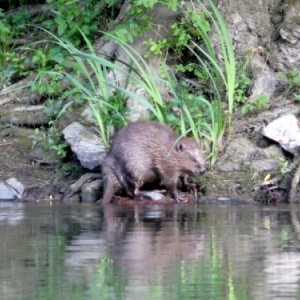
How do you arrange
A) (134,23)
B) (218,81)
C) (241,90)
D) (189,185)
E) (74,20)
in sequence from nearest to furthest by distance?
(189,185) → (218,81) → (241,90) → (134,23) → (74,20)

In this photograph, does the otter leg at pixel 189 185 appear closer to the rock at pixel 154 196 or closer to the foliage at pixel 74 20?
the rock at pixel 154 196

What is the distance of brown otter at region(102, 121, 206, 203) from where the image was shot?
8414 mm

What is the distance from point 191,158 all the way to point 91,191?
2.87 feet

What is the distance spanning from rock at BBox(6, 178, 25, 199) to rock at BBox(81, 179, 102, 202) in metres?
0.54

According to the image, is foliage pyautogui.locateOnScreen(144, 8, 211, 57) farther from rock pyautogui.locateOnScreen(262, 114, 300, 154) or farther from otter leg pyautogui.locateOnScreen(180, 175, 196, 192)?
otter leg pyautogui.locateOnScreen(180, 175, 196, 192)

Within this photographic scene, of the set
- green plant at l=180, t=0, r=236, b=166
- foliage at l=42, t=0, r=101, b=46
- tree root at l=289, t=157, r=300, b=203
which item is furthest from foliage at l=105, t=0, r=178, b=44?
tree root at l=289, t=157, r=300, b=203

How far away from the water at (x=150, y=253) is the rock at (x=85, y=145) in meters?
1.15

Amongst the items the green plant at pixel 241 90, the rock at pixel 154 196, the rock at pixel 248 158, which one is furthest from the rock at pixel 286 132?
the rock at pixel 154 196

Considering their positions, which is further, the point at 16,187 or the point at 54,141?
the point at 54,141

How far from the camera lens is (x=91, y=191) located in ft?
28.0

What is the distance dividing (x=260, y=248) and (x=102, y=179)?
10.7 feet

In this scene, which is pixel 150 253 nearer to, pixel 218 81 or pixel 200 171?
pixel 200 171

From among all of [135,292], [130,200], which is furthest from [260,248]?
[130,200]

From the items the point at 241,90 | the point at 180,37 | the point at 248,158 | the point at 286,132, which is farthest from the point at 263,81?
the point at 248,158
